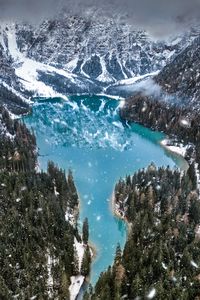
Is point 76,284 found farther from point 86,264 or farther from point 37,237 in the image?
point 37,237

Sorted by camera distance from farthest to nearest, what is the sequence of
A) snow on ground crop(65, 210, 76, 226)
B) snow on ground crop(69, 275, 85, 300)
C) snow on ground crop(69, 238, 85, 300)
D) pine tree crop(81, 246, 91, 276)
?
snow on ground crop(65, 210, 76, 226) < pine tree crop(81, 246, 91, 276) < snow on ground crop(69, 238, 85, 300) < snow on ground crop(69, 275, 85, 300)

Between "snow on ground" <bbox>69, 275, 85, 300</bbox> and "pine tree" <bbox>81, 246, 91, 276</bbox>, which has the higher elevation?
"pine tree" <bbox>81, 246, 91, 276</bbox>

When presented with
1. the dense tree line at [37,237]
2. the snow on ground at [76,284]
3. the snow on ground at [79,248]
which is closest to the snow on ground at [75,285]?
the snow on ground at [76,284]

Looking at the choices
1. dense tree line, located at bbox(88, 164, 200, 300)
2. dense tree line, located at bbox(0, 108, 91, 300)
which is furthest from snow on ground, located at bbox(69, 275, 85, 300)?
dense tree line, located at bbox(88, 164, 200, 300)

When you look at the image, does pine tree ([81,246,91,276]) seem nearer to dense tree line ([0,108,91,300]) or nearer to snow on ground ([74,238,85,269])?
dense tree line ([0,108,91,300])

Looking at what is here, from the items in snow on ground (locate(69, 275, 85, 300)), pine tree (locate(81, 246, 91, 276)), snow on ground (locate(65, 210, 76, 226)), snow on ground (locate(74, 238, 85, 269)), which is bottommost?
snow on ground (locate(69, 275, 85, 300))

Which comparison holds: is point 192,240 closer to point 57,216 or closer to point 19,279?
point 57,216

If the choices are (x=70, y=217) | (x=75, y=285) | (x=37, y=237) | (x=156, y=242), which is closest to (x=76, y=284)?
(x=75, y=285)
